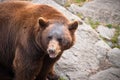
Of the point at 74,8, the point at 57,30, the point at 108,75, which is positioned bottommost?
the point at 108,75

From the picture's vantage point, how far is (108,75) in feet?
32.4

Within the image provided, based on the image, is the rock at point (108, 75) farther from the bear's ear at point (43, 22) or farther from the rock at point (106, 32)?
the bear's ear at point (43, 22)

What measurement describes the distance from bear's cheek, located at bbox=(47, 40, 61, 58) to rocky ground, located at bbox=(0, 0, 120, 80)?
84.3 inches

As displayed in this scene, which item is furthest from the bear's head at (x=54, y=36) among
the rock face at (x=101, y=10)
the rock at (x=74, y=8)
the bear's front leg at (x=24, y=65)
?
the rock face at (x=101, y=10)

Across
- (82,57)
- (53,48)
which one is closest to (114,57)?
(82,57)

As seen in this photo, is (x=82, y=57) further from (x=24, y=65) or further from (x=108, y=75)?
(x=24, y=65)

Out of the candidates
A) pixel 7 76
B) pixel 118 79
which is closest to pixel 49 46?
pixel 7 76

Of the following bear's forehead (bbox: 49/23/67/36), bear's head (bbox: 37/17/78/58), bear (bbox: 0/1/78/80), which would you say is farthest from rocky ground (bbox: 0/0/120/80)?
bear's forehead (bbox: 49/23/67/36)

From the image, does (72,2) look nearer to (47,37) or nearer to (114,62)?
(114,62)

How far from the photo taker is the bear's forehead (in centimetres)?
777

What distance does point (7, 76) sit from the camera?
9.30m

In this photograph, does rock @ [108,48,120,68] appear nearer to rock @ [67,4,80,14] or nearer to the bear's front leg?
rock @ [67,4,80,14]

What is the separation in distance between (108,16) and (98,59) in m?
2.06

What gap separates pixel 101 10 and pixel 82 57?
235 cm
